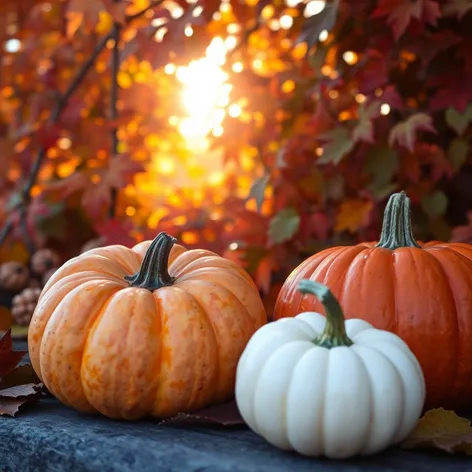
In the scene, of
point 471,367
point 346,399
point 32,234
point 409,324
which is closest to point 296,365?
point 346,399

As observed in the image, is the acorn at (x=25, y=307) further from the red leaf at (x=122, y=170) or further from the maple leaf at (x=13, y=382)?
the maple leaf at (x=13, y=382)

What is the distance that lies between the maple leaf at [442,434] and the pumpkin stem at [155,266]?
56cm

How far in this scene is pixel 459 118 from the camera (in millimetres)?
2205

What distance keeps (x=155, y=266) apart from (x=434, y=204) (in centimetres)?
119

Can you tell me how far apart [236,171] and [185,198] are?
0.67 m

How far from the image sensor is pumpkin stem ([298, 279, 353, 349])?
1.17m

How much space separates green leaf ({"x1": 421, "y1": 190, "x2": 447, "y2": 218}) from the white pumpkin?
120 centimetres

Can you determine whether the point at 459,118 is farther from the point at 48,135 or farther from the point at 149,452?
the point at 48,135

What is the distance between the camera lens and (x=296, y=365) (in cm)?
117

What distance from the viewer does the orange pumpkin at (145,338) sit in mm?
1368

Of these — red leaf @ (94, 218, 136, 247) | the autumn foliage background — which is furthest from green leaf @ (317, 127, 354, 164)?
red leaf @ (94, 218, 136, 247)

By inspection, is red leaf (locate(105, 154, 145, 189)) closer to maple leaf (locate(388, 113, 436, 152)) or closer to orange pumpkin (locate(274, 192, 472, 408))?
maple leaf (locate(388, 113, 436, 152))

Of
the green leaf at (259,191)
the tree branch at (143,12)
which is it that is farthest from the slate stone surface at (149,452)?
the tree branch at (143,12)

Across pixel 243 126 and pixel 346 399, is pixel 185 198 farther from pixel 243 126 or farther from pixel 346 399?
pixel 346 399
